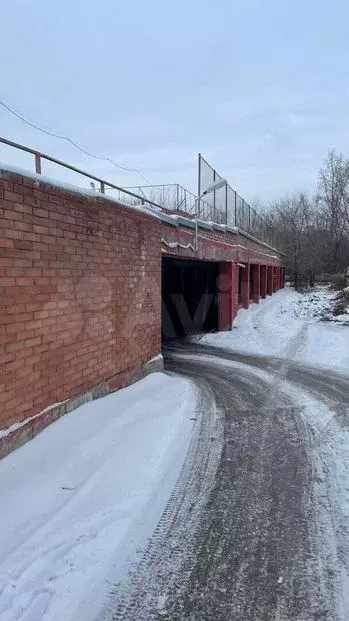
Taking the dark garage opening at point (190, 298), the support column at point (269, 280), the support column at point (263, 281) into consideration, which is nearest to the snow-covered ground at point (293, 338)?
the dark garage opening at point (190, 298)

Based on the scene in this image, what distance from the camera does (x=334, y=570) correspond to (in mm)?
3012

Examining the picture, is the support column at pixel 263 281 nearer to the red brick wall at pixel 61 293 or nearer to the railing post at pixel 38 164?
the red brick wall at pixel 61 293

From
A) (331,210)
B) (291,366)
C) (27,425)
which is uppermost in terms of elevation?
(331,210)

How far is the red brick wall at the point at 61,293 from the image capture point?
14.0 ft

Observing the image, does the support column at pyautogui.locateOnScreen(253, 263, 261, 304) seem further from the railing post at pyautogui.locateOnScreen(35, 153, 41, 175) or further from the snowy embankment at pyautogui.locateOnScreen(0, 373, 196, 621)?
the railing post at pyautogui.locateOnScreen(35, 153, 41, 175)

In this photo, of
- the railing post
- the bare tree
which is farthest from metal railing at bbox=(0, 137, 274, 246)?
the bare tree

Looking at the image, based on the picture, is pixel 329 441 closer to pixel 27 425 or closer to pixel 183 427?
pixel 183 427

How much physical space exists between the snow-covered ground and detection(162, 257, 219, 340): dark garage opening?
3.88 ft

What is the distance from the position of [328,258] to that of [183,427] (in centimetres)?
Result: 5575

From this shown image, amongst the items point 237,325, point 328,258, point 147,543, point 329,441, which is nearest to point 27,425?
point 147,543

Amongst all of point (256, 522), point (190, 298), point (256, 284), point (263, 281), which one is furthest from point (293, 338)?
point (263, 281)

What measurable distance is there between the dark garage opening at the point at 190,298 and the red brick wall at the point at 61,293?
869 cm

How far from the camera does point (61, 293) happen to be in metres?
5.24

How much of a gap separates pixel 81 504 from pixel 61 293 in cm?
237
